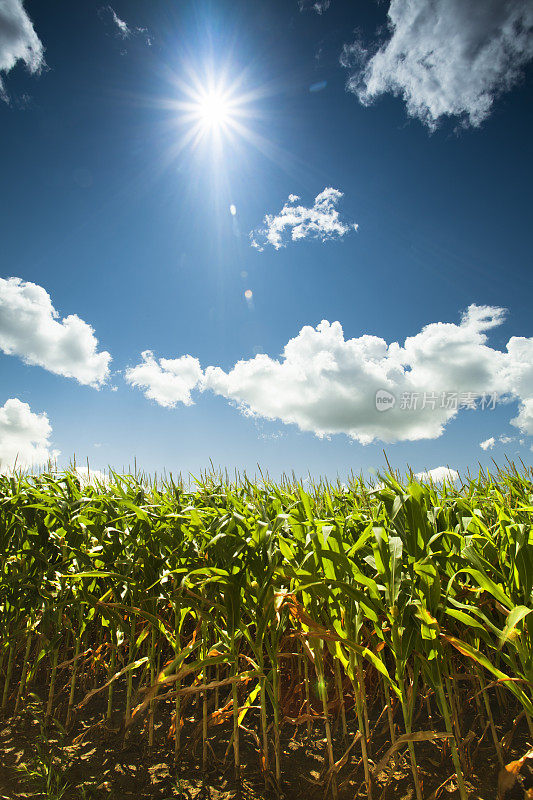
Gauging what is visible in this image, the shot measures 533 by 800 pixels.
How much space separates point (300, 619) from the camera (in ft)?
5.76

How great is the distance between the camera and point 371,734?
223 cm

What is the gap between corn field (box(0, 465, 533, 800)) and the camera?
1669 millimetres

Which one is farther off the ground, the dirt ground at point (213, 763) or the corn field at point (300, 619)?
the corn field at point (300, 619)

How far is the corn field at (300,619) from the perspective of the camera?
5.48ft

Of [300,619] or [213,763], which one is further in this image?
[213,763]

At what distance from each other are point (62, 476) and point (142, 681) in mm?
1689

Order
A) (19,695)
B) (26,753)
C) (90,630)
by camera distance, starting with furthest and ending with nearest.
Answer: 1. (90,630)
2. (19,695)
3. (26,753)

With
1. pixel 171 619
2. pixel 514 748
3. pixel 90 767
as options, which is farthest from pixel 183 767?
pixel 514 748

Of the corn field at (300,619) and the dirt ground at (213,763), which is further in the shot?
the dirt ground at (213,763)

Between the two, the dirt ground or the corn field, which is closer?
the corn field

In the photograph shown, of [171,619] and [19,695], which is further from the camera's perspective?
[171,619]

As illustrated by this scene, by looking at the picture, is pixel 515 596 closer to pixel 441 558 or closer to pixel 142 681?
pixel 441 558

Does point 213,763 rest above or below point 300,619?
below

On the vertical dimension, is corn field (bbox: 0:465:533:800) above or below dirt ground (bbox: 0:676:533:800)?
above
